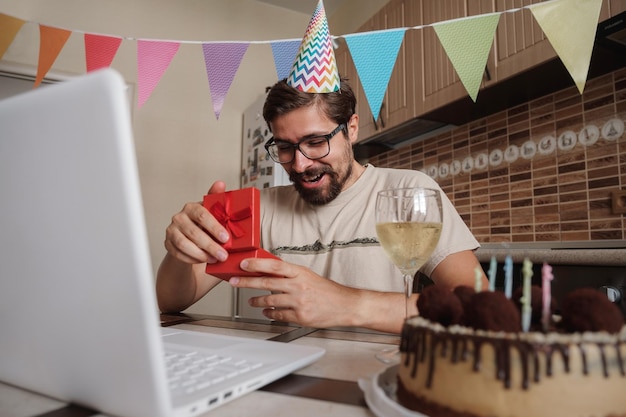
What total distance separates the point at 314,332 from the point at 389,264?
0.55m

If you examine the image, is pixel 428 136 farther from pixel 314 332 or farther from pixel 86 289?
pixel 86 289

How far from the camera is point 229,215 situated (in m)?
0.78

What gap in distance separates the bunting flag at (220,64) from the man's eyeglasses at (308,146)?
424mm

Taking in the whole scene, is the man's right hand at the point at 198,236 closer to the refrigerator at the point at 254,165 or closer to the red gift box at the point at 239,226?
the red gift box at the point at 239,226

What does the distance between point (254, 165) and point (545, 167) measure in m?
1.84

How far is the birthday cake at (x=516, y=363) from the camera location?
1.06 feet

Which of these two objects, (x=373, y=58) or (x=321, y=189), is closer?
(x=321, y=189)

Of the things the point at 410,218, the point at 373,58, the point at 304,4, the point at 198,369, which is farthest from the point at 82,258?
the point at 304,4

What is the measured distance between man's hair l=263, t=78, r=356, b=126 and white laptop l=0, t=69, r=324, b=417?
101 cm

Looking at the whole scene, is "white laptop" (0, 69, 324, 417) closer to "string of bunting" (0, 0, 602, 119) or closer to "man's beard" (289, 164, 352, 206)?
"man's beard" (289, 164, 352, 206)

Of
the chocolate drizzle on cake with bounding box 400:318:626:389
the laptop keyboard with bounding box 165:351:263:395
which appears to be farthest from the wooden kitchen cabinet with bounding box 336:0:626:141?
the laptop keyboard with bounding box 165:351:263:395

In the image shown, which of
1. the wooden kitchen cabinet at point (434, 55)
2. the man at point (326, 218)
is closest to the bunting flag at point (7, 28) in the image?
the man at point (326, 218)

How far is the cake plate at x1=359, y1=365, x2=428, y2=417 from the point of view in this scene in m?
0.33

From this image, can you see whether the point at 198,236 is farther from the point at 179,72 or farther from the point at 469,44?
the point at 179,72
